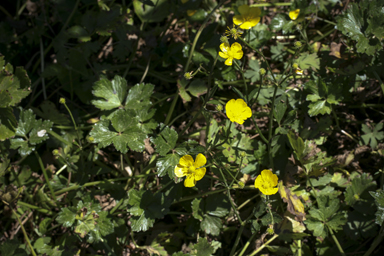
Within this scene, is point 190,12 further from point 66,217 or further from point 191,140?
point 66,217

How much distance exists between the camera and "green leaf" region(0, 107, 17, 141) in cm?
244

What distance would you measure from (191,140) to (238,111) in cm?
49

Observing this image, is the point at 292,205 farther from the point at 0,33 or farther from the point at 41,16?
the point at 0,33

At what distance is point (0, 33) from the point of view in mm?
3039

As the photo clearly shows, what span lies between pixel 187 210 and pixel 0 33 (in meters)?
2.57

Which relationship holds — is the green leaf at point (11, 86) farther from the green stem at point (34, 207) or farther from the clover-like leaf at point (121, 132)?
the green stem at point (34, 207)

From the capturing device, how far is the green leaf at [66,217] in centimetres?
238

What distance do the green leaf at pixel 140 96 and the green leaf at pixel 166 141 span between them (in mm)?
403

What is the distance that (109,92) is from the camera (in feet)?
8.48

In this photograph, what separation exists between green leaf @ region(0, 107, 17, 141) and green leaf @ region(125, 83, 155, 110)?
927mm

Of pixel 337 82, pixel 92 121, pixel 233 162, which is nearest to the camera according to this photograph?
pixel 233 162

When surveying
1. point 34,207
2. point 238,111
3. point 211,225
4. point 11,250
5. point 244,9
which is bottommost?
point 11,250

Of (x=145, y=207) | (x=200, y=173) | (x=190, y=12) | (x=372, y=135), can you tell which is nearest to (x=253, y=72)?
(x=190, y=12)

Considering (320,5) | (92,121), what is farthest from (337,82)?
(92,121)
